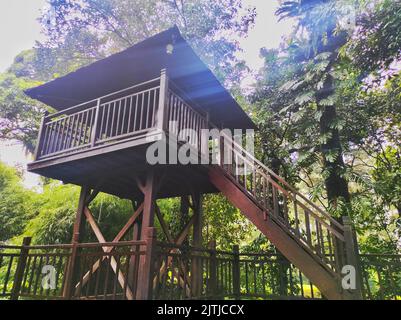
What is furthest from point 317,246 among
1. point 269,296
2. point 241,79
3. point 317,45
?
point 241,79

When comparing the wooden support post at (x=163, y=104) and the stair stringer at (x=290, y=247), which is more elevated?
the wooden support post at (x=163, y=104)

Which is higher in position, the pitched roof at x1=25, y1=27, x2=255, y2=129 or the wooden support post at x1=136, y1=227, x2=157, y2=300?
the pitched roof at x1=25, y1=27, x2=255, y2=129

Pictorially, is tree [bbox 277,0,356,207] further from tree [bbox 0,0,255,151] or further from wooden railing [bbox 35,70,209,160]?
tree [bbox 0,0,255,151]

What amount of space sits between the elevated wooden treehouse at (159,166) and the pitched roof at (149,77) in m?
0.02

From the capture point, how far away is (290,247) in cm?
440

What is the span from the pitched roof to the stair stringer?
2356 mm

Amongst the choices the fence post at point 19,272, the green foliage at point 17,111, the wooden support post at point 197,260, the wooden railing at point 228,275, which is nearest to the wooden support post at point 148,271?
the wooden railing at point 228,275

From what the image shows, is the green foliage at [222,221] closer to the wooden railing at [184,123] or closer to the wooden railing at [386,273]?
the wooden railing at [184,123]

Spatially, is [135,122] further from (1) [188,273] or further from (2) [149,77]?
(1) [188,273]

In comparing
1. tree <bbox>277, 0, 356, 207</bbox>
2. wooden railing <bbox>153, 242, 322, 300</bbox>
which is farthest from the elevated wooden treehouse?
tree <bbox>277, 0, 356, 207</bbox>

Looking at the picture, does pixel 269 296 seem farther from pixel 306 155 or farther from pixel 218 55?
pixel 218 55

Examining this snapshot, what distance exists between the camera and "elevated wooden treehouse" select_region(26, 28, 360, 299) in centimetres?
425

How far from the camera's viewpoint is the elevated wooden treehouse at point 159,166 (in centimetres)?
425

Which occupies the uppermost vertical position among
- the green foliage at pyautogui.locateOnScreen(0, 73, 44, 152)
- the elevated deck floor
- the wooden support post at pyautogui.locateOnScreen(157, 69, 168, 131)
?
the green foliage at pyautogui.locateOnScreen(0, 73, 44, 152)
